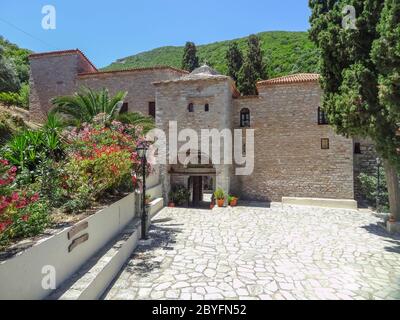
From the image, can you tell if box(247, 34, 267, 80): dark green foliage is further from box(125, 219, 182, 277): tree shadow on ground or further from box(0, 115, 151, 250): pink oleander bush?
box(0, 115, 151, 250): pink oleander bush

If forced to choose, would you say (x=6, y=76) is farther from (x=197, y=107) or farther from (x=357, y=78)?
(x=357, y=78)

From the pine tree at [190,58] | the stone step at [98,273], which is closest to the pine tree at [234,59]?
the pine tree at [190,58]

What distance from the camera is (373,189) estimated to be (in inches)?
583

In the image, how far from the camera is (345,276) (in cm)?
612

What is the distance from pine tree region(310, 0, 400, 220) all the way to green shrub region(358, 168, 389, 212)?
14.1 feet

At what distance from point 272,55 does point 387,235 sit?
141 feet

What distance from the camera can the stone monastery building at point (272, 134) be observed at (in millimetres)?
15078

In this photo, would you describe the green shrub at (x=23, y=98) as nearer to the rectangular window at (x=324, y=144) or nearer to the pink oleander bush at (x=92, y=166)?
the pink oleander bush at (x=92, y=166)

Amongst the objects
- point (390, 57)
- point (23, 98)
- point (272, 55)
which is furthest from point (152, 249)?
point (272, 55)

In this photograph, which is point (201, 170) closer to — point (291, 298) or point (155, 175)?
point (155, 175)

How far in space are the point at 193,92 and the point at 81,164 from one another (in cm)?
979

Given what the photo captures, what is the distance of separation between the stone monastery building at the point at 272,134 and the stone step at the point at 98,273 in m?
8.77

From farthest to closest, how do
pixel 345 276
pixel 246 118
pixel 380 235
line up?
pixel 246 118, pixel 380 235, pixel 345 276
